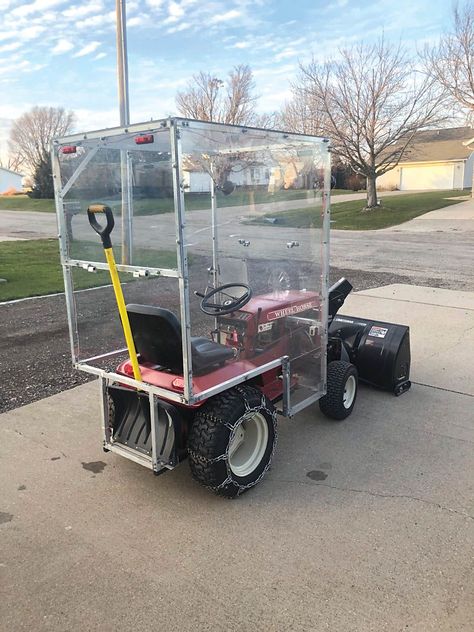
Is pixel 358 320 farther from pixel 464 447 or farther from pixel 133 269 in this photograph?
pixel 133 269

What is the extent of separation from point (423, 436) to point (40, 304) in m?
6.15

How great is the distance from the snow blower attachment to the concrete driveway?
0.81 feet

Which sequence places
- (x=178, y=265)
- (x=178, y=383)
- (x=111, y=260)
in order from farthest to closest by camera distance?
(x=178, y=383), (x=111, y=260), (x=178, y=265)

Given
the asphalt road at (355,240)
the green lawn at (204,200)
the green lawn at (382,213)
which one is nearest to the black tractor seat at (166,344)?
the asphalt road at (355,240)

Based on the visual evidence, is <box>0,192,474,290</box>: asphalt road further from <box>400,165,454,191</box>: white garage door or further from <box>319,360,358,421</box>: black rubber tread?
<box>400,165,454,191</box>: white garage door

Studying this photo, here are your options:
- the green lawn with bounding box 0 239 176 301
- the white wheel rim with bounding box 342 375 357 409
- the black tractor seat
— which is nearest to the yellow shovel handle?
the black tractor seat

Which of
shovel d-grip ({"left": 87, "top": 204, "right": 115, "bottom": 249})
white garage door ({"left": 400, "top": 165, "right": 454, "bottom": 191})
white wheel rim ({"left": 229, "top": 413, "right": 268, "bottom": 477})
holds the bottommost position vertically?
white wheel rim ({"left": 229, "top": 413, "right": 268, "bottom": 477})

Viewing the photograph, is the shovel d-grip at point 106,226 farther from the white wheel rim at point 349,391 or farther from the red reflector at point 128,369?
the white wheel rim at point 349,391

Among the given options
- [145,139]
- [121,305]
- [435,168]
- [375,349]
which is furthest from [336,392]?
[435,168]

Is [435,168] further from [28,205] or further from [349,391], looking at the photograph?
[349,391]

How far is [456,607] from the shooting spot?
2.27 meters

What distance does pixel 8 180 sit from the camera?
6806cm

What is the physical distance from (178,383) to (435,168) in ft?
145

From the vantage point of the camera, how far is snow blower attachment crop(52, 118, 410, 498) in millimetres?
2953
